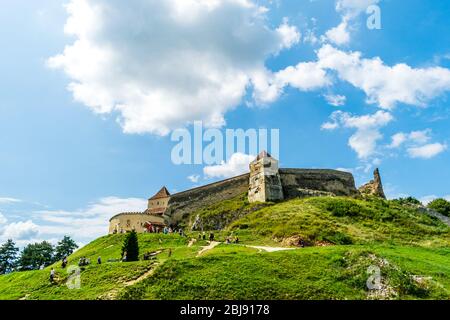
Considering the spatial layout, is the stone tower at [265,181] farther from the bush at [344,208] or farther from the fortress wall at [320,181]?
the bush at [344,208]

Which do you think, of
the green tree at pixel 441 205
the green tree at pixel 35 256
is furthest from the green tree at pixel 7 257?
the green tree at pixel 441 205

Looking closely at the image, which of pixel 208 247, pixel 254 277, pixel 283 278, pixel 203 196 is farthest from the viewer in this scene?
pixel 203 196

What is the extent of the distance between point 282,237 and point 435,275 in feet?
56.0

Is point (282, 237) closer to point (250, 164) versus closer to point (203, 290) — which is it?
point (203, 290)

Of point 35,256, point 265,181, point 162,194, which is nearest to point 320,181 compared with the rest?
point 265,181

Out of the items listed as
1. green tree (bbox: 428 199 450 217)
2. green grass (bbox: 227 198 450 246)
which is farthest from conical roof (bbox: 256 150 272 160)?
green tree (bbox: 428 199 450 217)

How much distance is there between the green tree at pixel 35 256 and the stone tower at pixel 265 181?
105 feet

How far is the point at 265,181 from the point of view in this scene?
5925 cm

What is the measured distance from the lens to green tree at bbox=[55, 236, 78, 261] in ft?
210

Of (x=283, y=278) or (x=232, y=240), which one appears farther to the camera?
(x=232, y=240)

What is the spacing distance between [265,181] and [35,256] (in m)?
35.8

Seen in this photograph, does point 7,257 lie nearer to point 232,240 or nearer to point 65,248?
point 65,248

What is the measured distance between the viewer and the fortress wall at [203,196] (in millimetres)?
62812
